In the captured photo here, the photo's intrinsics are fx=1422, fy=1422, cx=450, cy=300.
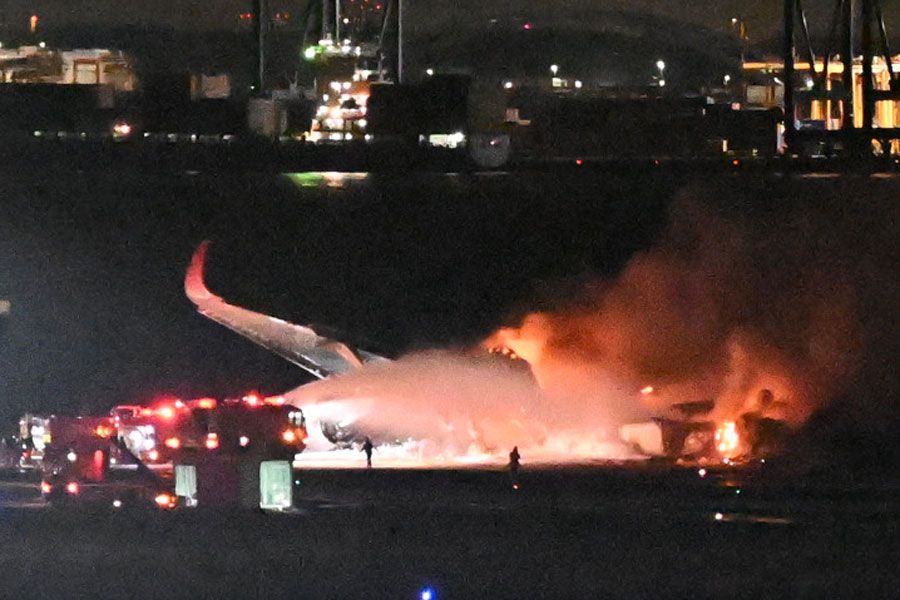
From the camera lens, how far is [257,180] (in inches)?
1491

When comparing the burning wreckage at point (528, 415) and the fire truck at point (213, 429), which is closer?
the fire truck at point (213, 429)

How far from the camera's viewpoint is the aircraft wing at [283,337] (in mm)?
A: 23188

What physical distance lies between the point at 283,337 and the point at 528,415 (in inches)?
249

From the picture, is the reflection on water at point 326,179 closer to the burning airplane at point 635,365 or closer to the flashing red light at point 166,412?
the burning airplane at point 635,365

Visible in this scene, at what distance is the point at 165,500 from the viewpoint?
13062mm

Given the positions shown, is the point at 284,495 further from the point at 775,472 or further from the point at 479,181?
the point at 479,181

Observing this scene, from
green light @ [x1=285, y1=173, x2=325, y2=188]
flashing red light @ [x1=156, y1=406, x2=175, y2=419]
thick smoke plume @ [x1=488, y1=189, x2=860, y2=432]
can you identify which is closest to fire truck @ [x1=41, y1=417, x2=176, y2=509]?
flashing red light @ [x1=156, y1=406, x2=175, y2=419]

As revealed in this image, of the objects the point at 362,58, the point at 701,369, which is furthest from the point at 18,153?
the point at 701,369

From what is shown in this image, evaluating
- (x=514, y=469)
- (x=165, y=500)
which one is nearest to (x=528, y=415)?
(x=514, y=469)

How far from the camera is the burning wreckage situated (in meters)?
18.8

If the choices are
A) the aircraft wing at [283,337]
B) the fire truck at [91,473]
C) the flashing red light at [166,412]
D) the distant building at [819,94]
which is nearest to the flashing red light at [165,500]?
the fire truck at [91,473]

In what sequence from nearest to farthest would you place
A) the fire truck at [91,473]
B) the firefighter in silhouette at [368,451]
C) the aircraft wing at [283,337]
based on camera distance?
the fire truck at [91,473] → the firefighter in silhouette at [368,451] → the aircraft wing at [283,337]

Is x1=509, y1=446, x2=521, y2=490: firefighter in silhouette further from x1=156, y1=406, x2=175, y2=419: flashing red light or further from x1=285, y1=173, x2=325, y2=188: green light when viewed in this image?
x1=285, y1=173, x2=325, y2=188: green light

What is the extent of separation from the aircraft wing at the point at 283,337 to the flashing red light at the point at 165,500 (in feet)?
31.5
